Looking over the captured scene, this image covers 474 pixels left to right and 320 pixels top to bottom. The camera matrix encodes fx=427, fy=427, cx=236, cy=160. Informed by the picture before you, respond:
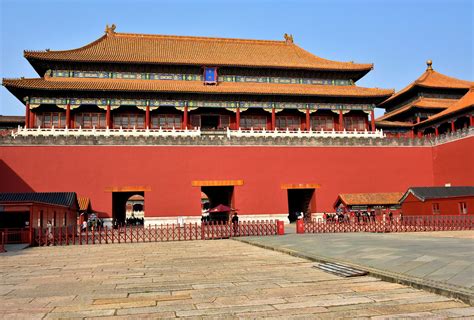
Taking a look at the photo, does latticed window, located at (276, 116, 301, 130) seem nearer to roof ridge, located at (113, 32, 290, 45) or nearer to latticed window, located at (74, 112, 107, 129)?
roof ridge, located at (113, 32, 290, 45)

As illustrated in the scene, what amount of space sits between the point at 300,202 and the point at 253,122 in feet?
23.3

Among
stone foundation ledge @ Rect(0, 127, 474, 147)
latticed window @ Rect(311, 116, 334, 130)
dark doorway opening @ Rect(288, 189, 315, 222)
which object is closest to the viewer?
stone foundation ledge @ Rect(0, 127, 474, 147)

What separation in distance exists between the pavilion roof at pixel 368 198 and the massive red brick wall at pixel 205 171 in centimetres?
73

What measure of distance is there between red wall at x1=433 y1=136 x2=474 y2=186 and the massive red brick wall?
1.07 ft

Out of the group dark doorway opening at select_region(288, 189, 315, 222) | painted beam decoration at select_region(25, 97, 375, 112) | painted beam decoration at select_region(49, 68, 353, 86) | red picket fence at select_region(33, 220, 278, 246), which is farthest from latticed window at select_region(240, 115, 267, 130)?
red picket fence at select_region(33, 220, 278, 246)

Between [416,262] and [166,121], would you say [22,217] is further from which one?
[166,121]

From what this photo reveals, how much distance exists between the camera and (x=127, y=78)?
31328mm

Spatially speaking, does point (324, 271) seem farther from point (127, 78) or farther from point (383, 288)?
point (127, 78)

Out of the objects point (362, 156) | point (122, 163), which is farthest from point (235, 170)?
point (362, 156)

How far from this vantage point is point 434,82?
3816cm

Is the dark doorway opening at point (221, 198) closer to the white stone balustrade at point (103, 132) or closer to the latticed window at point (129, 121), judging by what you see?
the white stone balustrade at point (103, 132)

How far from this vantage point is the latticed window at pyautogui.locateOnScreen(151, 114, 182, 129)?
104 feet

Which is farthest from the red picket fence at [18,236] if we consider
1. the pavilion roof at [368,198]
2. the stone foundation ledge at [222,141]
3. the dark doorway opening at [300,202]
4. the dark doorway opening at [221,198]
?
the pavilion roof at [368,198]

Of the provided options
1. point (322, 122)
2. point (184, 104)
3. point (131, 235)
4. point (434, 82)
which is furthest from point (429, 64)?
point (131, 235)
